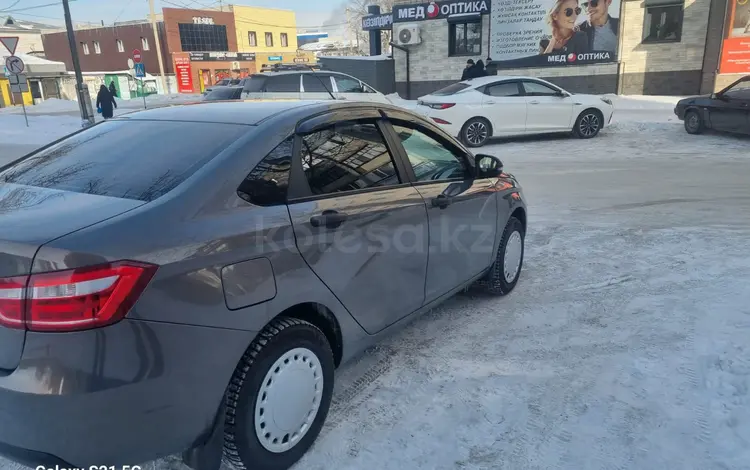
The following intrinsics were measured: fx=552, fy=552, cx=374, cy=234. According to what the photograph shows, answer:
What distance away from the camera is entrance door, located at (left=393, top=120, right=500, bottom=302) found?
346 centimetres

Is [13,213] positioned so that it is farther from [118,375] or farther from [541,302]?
[541,302]

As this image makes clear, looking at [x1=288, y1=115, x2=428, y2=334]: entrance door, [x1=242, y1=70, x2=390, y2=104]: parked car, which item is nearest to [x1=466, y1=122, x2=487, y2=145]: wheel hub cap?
[x1=242, y1=70, x2=390, y2=104]: parked car

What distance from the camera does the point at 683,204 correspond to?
24.1 feet

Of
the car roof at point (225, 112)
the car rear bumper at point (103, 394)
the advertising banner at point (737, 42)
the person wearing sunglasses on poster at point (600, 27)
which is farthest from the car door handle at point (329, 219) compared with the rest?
the person wearing sunglasses on poster at point (600, 27)

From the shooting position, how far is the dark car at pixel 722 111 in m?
12.0

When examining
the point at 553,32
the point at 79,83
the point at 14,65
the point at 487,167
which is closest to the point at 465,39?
the point at 553,32

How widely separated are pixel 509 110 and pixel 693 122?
449 cm

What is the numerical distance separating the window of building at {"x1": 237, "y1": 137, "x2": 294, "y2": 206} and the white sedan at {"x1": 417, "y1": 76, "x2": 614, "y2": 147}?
1045 cm

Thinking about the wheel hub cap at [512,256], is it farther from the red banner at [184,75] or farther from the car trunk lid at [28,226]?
the red banner at [184,75]

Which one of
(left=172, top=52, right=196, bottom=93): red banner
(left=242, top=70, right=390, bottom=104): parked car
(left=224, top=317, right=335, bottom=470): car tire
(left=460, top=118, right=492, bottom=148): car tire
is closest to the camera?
(left=224, top=317, right=335, bottom=470): car tire

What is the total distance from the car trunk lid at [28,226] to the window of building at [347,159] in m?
0.88

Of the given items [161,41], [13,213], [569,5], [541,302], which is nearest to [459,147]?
[541,302]

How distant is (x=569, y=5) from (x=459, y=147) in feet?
71.3

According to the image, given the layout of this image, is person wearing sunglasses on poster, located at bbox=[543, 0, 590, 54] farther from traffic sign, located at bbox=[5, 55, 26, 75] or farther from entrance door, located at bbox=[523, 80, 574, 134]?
traffic sign, located at bbox=[5, 55, 26, 75]
